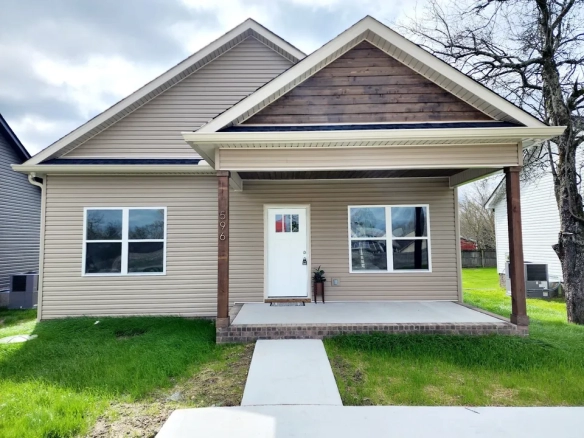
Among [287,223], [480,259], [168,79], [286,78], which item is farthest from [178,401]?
[480,259]

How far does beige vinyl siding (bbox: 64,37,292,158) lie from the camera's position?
7246mm

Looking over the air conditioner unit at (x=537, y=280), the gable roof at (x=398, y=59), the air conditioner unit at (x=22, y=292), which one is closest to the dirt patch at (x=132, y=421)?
the gable roof at (x=398, y=59)

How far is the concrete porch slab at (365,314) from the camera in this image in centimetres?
542

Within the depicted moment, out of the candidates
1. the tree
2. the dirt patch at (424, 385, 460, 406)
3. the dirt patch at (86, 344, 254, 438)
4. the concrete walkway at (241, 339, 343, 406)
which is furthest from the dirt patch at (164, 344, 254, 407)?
the tree

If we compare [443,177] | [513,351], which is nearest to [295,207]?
[443,177]

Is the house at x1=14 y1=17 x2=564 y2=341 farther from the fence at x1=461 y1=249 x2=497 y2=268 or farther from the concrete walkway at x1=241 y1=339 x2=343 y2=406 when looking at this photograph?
the fence at x1=461 y1=249 x2=497 y2=268

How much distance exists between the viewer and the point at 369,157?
5215 millimetres

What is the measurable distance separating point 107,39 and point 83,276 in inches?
319

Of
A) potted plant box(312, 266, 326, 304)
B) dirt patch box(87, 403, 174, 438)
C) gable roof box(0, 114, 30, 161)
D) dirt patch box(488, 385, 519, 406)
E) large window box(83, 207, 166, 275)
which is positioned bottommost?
dirt patch box(488, 385, 519, 406)

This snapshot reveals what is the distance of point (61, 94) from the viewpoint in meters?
18.8

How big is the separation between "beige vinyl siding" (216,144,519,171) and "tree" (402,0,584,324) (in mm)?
3429

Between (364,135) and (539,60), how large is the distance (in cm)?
586

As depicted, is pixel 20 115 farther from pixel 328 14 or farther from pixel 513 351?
pixel 513 351

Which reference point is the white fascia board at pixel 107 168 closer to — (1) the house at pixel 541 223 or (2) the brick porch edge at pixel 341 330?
(2) the brick porch edge at pixel 341 330
